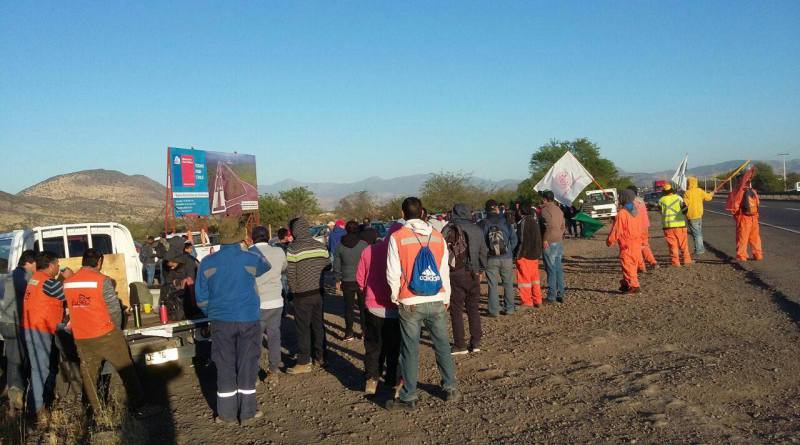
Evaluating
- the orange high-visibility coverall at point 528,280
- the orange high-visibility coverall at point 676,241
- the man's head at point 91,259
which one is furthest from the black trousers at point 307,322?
the orange high-visibility coverall at point 676,241

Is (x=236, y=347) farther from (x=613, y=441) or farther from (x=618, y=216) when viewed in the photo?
(x=618, y=216)

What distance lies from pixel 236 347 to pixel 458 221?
11.2ft

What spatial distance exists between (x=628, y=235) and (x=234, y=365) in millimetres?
7249

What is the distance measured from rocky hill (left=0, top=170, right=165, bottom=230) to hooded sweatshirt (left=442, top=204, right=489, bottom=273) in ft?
144

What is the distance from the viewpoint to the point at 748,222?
1254 centimetres

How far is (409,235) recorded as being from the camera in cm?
550

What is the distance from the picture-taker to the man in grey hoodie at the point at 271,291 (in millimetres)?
6816

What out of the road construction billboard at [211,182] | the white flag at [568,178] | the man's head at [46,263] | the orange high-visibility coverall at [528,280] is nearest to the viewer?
the man's head at [46,263]

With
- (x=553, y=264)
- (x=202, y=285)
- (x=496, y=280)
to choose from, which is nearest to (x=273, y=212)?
(x=553, y=264)

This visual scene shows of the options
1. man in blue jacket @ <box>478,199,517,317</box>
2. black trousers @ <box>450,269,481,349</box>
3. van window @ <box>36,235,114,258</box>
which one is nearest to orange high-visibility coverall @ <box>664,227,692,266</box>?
man in blue jacket @ <box>478,199,517,317</box>

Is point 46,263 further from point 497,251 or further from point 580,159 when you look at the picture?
point 580,159

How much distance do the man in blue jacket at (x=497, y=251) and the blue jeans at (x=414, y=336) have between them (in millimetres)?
3645

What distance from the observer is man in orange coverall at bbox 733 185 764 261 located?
40.6ft

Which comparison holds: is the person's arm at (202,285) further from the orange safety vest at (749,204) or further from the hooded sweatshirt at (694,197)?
the orange safety vest at (749,204)
